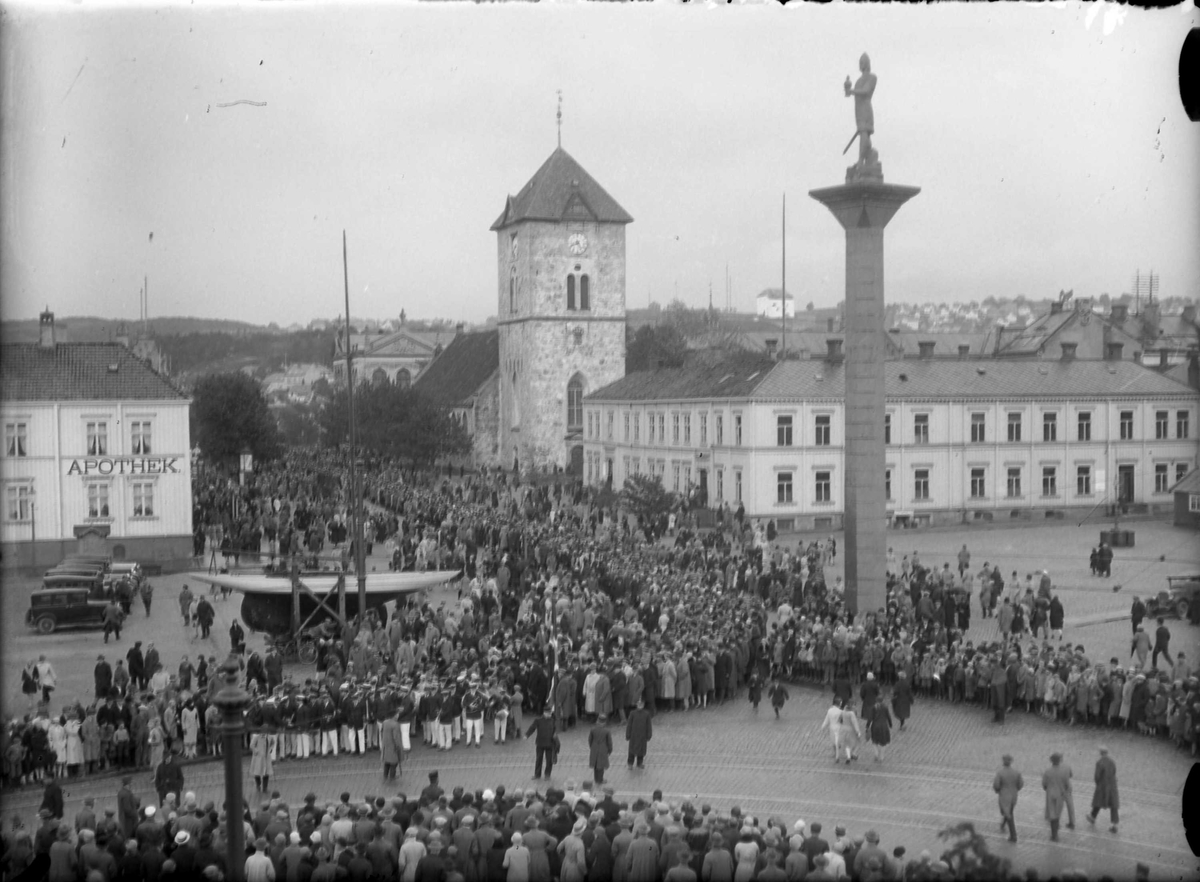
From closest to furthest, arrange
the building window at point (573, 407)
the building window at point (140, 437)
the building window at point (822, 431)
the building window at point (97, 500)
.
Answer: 1. the building window at point (97, 500)
2. the building window at point (140, 437)
3. the building window at point (822, 431)
4. the building window at point (573, 407)

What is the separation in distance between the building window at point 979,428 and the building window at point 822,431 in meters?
6.53

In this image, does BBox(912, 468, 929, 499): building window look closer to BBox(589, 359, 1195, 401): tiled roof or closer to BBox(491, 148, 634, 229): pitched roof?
BBox(589, 359, 1195, 401): tiled roof

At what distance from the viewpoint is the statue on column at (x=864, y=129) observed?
3053 centimetres

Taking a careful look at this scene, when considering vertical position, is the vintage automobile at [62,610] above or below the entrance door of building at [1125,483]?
below

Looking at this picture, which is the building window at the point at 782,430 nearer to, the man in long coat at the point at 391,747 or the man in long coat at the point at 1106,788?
the man in long coat at the point at 391,747

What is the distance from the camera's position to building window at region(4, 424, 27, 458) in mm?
40750

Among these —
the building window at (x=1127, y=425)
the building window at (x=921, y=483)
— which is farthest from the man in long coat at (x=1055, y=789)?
the building window at (x=1127, y=425)

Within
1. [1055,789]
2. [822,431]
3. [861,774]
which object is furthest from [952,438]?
[1055,789]

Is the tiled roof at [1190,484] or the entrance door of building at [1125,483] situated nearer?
the tiled roof at [1190,484]

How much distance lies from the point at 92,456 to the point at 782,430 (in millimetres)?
25285

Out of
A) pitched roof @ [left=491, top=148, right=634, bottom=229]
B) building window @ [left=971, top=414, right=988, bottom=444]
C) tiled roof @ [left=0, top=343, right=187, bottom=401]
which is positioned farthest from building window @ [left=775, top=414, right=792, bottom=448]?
pitched roof @ [left=491, top=148, right=634, bottom=229]

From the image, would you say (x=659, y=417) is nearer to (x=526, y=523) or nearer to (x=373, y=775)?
(x=526, y=523)

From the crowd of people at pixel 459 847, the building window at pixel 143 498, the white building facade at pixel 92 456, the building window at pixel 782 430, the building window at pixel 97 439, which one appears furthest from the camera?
the building window at pixel 782 430

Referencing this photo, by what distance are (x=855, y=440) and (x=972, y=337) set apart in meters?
95.9
